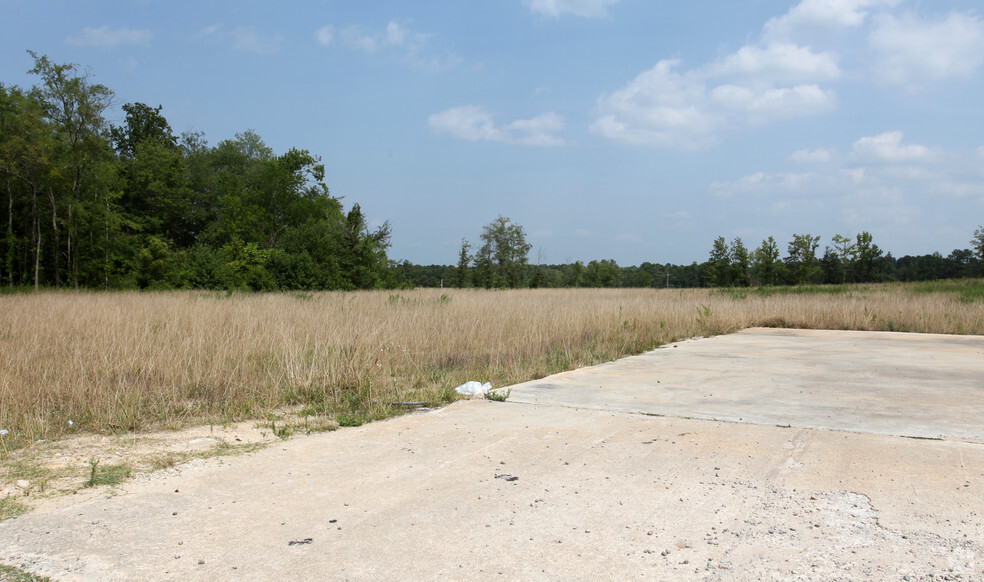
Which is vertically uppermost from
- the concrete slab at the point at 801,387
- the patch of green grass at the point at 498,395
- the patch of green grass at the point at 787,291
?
the patch of green grass at the point at 787,291

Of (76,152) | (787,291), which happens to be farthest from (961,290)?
(76,152)

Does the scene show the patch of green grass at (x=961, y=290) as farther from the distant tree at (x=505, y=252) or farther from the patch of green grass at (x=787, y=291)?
the distant tree at (x=505, y=252)

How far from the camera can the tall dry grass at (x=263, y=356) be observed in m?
5.06

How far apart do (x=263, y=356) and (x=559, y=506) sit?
5.36 meters

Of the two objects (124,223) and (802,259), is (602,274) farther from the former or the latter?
(124,223)

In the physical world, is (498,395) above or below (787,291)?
below

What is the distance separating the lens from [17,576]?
2213 mm

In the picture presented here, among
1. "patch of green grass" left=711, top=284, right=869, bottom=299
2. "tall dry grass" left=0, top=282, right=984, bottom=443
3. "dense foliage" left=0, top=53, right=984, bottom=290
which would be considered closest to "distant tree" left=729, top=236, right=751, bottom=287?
"dense foliage" left=0, top=53, right=984, bottom=290

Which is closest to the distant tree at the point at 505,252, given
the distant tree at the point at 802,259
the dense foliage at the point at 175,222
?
the dense foliage at the point at 175,222

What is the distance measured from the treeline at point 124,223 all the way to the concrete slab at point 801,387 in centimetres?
2659

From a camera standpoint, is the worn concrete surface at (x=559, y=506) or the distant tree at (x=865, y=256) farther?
the distant tree at (x=865, y=256)

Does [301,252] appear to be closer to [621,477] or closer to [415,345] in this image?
[415,345]

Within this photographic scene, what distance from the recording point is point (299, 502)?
9.91 feet

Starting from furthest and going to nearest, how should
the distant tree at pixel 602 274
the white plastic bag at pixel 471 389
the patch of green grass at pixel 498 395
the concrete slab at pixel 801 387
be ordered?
the distant tree at pixel 602 274
the white plastic bag at pixel 471 389
the patch of green grass at pixel 498 395
the concrete slab at pixel 801 387
